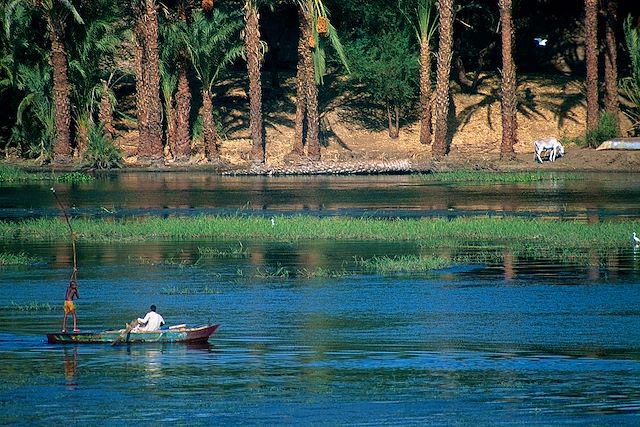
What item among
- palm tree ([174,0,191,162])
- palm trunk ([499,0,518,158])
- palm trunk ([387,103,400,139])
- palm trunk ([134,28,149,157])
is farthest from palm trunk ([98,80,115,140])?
palm trunk ([499,0,518,158])

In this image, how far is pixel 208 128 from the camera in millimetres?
61156

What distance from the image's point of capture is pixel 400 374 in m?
20.1

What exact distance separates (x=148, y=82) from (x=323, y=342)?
126 ft

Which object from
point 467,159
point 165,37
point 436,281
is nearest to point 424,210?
point 436,281

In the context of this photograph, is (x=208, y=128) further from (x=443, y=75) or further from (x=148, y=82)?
(x=443, y=75)

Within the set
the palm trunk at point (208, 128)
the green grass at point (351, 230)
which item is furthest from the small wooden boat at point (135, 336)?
the palm trunk at point (208, 128)

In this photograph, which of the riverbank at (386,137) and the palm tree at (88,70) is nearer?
the riverbank at (386,137)

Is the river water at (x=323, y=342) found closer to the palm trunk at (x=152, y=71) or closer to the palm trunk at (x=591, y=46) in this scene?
the palm trunk at (x=152, y=71)

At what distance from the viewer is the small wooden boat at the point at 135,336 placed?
22094 mm

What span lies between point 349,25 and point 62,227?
3209 cm

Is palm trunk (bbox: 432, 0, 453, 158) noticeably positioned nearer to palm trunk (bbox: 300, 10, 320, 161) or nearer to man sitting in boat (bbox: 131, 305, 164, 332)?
palm trunk (bbox: 300, 10, 320, 161)

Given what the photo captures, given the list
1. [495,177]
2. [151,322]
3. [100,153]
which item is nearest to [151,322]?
[151,322]

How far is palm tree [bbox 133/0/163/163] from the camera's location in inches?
2325

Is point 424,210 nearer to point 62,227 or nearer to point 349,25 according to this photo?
point 62,227
